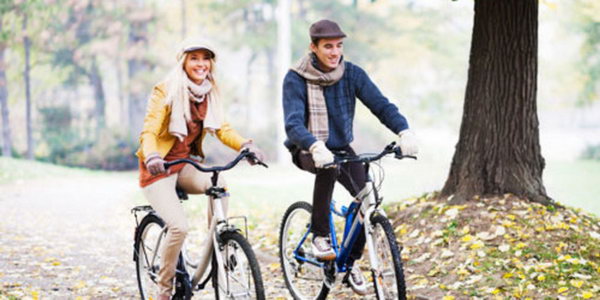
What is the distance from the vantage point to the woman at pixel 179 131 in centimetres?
416

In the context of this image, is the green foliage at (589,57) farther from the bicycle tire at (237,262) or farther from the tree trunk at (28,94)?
the bicycle tire at (237,262)

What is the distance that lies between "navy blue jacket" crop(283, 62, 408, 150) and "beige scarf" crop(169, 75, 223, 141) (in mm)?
434

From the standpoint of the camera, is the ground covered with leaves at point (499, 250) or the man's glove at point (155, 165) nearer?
the man's glove at point (155, 165)

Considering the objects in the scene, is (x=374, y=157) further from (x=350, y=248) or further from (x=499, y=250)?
(x=499, y=250)

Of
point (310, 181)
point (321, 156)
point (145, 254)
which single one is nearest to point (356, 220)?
point (321, 156)

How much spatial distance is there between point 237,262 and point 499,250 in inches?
105

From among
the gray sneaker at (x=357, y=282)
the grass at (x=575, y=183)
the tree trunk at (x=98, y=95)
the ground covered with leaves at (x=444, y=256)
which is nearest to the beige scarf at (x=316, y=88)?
the gray sneaker at (x=357, y=282)

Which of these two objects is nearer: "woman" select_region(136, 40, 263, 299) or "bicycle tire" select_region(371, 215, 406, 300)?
"bicycle tire" select_region(371, 215, 406, 300)

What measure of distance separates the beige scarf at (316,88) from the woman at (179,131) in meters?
0.51

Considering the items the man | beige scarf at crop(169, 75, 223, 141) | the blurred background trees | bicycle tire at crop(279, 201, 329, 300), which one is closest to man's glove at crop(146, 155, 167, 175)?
beige scarf at crop(169, 75, 223, 141)

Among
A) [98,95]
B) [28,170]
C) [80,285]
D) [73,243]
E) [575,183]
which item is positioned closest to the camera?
[80,285]

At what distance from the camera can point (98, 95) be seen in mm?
19703

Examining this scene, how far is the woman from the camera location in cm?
416

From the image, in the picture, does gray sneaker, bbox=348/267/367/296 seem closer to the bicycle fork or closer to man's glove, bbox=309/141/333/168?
the bicycle fork
